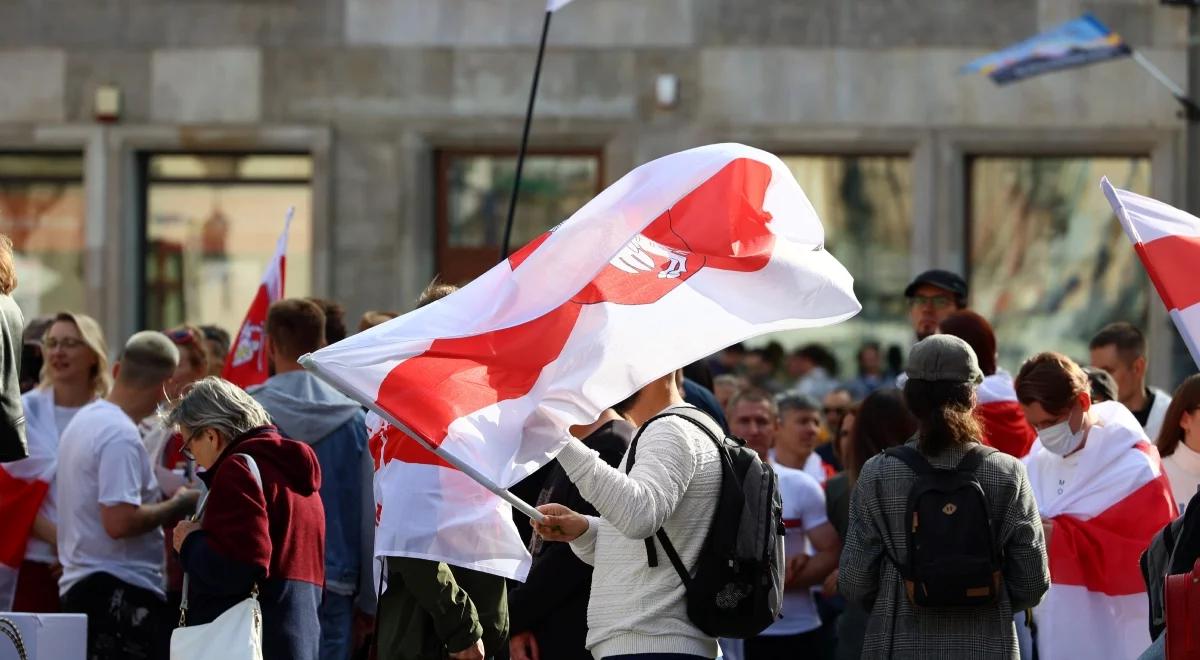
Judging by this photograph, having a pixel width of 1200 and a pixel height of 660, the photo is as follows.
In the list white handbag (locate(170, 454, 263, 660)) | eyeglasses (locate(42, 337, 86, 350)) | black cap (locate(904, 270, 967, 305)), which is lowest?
white handbag (locate(170, 454, 263, 660))

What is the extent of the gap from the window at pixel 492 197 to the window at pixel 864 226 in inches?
70.9

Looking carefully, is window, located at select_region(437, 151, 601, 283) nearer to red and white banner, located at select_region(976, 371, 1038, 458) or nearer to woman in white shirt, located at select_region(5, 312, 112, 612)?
woman in white shirt, located at select_region(5, 312, 112, 612)

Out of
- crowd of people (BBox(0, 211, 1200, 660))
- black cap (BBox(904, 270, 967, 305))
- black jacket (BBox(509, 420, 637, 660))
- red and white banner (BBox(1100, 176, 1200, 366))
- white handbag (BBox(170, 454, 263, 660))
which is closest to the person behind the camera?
crowd of people (BBox(0, 211, 1200, 660))

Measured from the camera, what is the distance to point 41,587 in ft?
27.4

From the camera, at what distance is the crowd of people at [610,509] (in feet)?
18.1

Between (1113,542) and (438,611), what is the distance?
2.44m

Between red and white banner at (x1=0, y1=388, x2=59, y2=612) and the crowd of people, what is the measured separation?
20mm

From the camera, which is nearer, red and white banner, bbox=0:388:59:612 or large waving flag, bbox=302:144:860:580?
large waving flag, bbox=302:144:860:580

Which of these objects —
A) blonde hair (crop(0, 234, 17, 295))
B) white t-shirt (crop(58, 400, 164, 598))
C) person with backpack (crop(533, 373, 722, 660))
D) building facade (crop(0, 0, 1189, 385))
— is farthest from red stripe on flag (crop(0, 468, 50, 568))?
building facade (crop(0, 0, 1189, 385))

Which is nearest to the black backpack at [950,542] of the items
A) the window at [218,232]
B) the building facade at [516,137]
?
the building facade at [516,137]

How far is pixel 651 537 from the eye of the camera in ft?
17.7

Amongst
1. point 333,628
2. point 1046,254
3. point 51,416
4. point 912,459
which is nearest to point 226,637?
point 333,628

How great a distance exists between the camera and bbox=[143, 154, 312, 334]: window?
1627 cm

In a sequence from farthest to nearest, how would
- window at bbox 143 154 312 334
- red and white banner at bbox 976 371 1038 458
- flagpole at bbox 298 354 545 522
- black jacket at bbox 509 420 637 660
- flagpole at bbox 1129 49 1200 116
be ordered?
window at bbox 143 154 312 334
flagpole at bbox 1129 49 1200 116
red and white banner at bbox 976 371 1038 458
black jacket at bbox 509 420 637 660
flagpole at bbox 298 354 545 522
